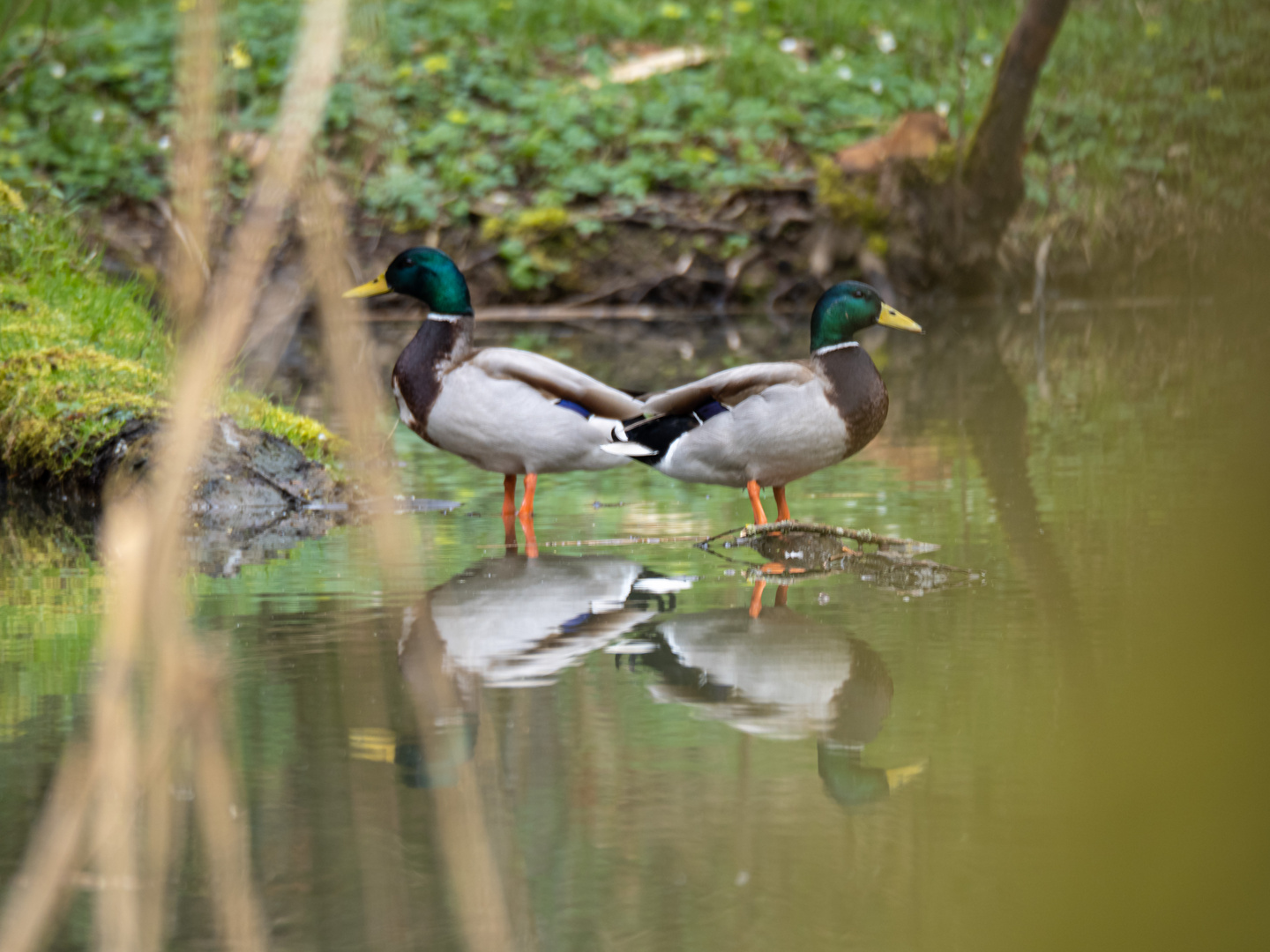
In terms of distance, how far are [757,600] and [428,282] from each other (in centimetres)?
254

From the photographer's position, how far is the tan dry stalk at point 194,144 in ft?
3.68

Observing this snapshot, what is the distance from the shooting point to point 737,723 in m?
3.21

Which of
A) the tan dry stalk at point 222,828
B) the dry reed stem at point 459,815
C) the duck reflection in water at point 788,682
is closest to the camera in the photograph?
the tan dry stalk at point 222,828

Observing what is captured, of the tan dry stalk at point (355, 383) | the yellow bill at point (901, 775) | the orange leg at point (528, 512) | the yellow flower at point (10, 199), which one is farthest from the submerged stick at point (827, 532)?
the yellow flower at point (10, 199)

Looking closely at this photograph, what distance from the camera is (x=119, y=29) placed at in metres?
18.8

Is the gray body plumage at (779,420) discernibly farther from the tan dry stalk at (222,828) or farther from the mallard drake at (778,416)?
the tan dry stalk at (222,828)

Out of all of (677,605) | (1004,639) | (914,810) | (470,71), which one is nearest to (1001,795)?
(914,810)

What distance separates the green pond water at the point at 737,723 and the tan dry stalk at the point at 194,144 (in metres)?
1.16

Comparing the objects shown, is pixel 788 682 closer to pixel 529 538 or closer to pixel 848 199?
pixel 529 538

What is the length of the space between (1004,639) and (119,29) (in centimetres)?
1729

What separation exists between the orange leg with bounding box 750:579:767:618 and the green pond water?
25 millimetres

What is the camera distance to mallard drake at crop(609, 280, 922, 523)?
205 inches

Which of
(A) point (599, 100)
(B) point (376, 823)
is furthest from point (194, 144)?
(A) point (599, 100)

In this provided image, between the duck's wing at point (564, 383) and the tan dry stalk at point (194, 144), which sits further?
the duck's wing at point (564, 383)
